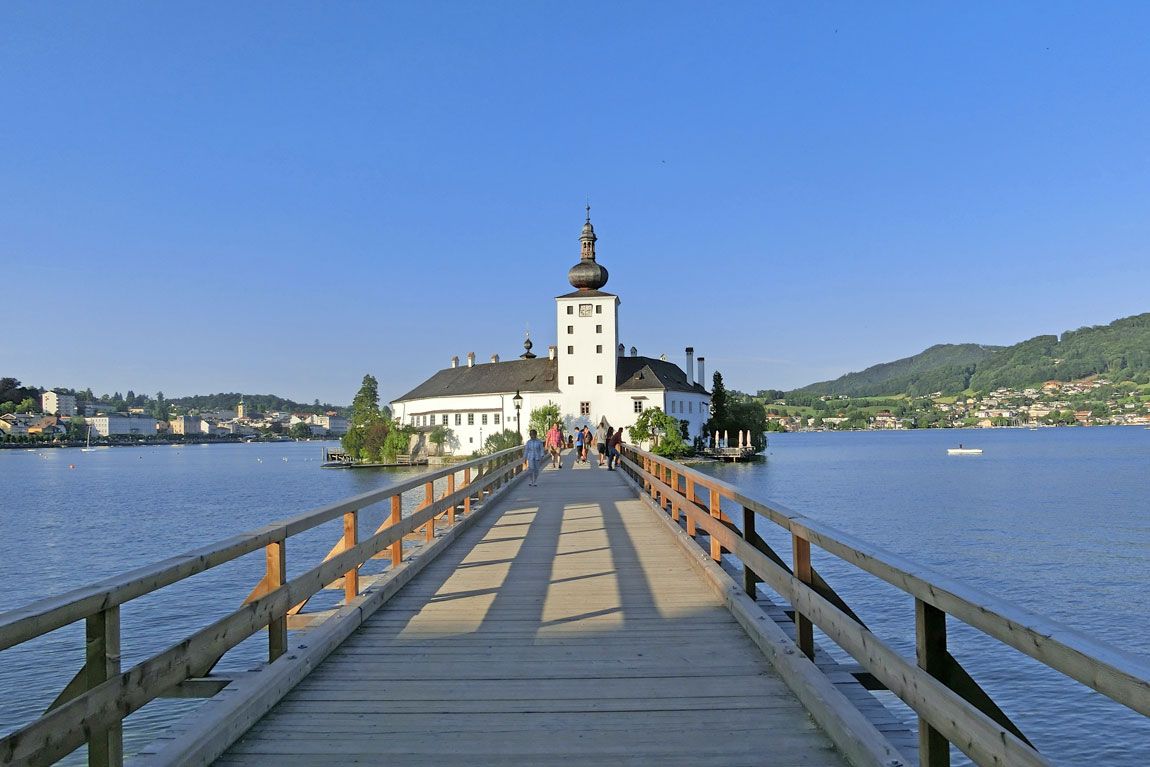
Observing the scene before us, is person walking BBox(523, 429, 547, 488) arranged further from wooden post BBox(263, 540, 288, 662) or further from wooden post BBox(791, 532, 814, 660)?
wooden post BBox(791, 532, 814, 660)

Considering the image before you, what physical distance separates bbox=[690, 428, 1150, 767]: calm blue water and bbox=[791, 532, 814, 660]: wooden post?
2.79 metres

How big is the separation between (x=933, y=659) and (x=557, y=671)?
2.90 m

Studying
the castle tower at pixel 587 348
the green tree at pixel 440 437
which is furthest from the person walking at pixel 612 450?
the green tree at pixel 440 437

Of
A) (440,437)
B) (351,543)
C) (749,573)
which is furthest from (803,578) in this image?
(440,437)

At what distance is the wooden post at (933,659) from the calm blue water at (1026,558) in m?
0.86

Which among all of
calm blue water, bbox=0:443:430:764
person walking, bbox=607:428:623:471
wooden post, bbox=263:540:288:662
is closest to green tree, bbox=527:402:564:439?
calm blue water, bbox=0:443:430:764

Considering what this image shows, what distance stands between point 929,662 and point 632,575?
621 cm

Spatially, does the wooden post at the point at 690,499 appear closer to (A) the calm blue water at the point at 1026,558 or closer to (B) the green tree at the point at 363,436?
(A) the calm blue water at the point at 1026,558

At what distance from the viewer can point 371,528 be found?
38656mm

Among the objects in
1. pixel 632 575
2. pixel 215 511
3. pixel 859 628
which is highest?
pixel 859 628

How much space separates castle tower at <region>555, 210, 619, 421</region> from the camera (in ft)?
→ 266

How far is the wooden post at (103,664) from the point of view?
351cm

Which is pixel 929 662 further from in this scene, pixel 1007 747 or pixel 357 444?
pixel 357 444

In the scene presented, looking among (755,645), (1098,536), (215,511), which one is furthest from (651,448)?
(755,645)
